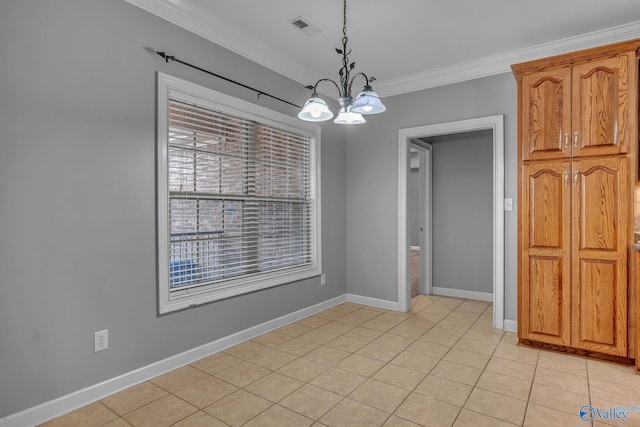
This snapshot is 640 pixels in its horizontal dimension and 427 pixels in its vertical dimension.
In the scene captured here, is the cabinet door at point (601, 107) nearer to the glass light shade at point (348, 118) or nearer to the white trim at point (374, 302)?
the glass light shade at point (348, 118)

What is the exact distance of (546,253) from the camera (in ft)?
9.87

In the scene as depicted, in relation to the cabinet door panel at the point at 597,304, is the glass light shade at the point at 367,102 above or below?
above

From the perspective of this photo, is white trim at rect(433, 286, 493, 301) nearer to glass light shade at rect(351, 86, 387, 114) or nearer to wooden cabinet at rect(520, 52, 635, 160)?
wooden cabinet at rect(520, 52, 635, 160)

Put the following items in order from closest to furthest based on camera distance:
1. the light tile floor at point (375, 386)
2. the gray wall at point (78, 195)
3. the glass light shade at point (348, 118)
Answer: the gray wall at point (78, 195)
the light tile floor at point (375, 386)
the glass light shade at point (348, 118)

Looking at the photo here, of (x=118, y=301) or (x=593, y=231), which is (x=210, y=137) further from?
(x=593, y=231)

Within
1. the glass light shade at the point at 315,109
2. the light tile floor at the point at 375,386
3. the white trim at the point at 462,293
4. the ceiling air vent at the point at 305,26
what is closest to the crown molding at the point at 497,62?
the ceiling air vent at the point at 305,26

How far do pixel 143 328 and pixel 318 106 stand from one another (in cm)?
194

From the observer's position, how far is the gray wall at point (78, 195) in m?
1.94

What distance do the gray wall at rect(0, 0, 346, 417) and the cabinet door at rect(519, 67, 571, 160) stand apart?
2743 mm

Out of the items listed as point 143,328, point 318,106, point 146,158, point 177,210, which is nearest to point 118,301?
point 143,328

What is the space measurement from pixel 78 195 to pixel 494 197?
3.53m

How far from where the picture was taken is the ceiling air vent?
2.88 m

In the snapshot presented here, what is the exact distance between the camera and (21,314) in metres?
1.96

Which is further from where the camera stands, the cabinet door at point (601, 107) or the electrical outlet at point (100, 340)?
the cabinet door at point (601, 107)
